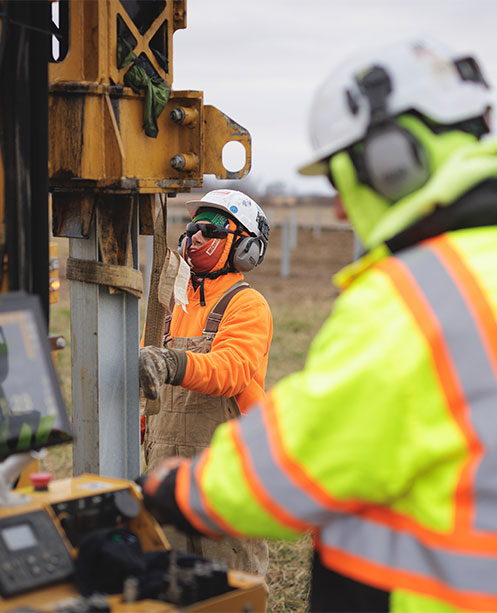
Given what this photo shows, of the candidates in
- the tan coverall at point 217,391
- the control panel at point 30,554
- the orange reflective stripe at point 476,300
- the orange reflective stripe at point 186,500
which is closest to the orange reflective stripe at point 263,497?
the orange reflective stripe at point 186,500

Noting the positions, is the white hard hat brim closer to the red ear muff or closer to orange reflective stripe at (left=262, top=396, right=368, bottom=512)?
the red ear muff

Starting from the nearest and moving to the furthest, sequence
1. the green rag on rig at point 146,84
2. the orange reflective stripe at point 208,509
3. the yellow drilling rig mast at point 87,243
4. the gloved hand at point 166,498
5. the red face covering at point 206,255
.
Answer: the orange reflective stripe at point 208,509 < the gloved hand at point 166,498 < the yellow drilling rig mast at point 87,243 < the green rag on rig at point 146,84 < the red face covering at point 206,255

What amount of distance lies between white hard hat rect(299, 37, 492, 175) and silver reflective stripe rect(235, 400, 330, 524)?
75 cm

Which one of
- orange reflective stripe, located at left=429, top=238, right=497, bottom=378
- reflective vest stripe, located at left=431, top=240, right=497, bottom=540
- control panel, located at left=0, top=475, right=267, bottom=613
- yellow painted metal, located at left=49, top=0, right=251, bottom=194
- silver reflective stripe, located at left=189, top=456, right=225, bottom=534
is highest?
yellow painted metal, located at left=49, top=0, right=251, bottom=194

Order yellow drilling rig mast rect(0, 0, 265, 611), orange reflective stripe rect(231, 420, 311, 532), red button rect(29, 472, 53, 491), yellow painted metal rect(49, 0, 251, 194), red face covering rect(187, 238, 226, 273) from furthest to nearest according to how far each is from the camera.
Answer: red face covering rect(187, 238, 226, 273) → yellow painted metal rect(49, 0, 251, 194) → red button rect(29, 472, 53, 491) → yellow drilling rig mast rect(0, 0, 265, 611) → orange reflective stripe rect(231, 420, 311, 532)

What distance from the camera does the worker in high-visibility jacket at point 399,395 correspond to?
1.78 metres

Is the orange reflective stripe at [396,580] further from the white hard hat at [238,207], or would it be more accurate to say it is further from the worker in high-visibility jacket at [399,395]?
the white hard hat at [238,207]

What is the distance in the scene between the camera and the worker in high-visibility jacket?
178 centimetres

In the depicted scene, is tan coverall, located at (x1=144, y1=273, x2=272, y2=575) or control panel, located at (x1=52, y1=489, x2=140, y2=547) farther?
tan coverall, located at (x1=144, y1=273, x2=272, y2=575)

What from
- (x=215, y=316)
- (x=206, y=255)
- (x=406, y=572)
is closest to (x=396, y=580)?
(x=406, y=572)

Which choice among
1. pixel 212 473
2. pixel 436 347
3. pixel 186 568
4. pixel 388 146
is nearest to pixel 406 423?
pixel 436 347

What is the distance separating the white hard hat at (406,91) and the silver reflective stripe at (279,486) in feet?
2.46

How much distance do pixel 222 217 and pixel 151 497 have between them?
2523mm

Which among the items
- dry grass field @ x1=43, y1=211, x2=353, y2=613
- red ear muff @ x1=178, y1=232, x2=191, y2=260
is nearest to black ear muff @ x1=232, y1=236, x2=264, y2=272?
red ear muff @ x1=178, y1=232, x2=191, y2=260
